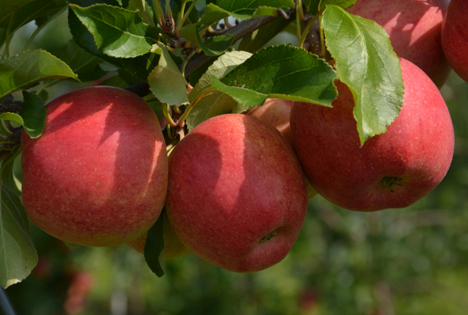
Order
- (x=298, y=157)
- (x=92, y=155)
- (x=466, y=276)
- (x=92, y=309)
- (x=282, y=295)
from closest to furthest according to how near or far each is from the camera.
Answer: (x=92, y=155), (x=298, y=157), (x=282, y=295), (x=92, y=309), (x=466, y=276)

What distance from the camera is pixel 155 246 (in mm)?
1020

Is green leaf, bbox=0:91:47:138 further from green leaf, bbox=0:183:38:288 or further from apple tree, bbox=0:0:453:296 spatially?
green leaf, bbox=0:183:38:288

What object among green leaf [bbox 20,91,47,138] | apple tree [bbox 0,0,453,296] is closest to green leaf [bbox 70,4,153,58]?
apple tree [bbox 0,0,453,296]

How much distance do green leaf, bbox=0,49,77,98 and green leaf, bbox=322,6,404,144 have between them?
56 centimetres

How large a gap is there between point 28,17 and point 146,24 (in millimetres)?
437

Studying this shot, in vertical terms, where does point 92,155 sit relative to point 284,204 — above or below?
above

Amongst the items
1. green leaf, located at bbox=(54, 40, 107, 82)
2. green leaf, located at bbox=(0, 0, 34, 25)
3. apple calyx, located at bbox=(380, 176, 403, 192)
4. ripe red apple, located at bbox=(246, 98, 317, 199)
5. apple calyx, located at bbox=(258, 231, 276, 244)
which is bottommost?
apple calyx, located at bbox=(258, 231, 276, 244)

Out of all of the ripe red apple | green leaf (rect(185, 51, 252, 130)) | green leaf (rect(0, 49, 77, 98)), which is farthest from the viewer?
the ripe red apple

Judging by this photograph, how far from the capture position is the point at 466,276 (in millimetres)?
6633

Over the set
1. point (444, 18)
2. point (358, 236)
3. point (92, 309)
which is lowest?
point (92, 309)

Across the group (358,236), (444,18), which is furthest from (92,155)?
(358,236)

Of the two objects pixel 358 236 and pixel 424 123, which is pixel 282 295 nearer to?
pixel 358 236

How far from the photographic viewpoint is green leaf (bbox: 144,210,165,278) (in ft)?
3.33

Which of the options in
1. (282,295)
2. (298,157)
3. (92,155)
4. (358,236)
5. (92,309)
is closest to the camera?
(92,155)
